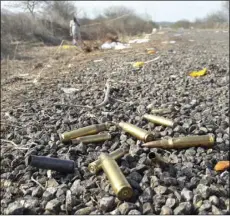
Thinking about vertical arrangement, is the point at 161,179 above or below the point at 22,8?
below

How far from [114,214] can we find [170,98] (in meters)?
3.95

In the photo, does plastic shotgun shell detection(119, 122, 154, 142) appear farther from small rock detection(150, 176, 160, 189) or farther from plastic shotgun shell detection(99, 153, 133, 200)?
small rock detection(150, 176, 160, 189)

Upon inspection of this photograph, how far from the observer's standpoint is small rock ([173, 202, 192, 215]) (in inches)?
114

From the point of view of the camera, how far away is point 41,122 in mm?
5297

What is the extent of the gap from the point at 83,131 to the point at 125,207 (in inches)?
74.2

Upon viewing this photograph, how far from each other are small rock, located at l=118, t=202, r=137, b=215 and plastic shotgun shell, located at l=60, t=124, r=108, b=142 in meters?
1.70

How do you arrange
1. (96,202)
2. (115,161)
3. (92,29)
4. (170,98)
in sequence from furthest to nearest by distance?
(92,29) → (170,98) → (115,161) → (96,202)

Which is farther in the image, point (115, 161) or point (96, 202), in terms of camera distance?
point (115, 161)

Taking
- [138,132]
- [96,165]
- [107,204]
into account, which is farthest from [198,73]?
[107,204]

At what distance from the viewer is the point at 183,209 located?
2902 millimetres

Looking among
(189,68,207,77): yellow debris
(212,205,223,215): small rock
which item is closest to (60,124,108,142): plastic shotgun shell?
(212,205,223,215): small rock

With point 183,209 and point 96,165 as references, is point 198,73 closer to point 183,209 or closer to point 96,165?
point 96,165

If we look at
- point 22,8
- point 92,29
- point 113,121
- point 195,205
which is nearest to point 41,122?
point 113,121

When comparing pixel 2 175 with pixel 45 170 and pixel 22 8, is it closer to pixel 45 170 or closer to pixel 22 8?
pixel 45 170
